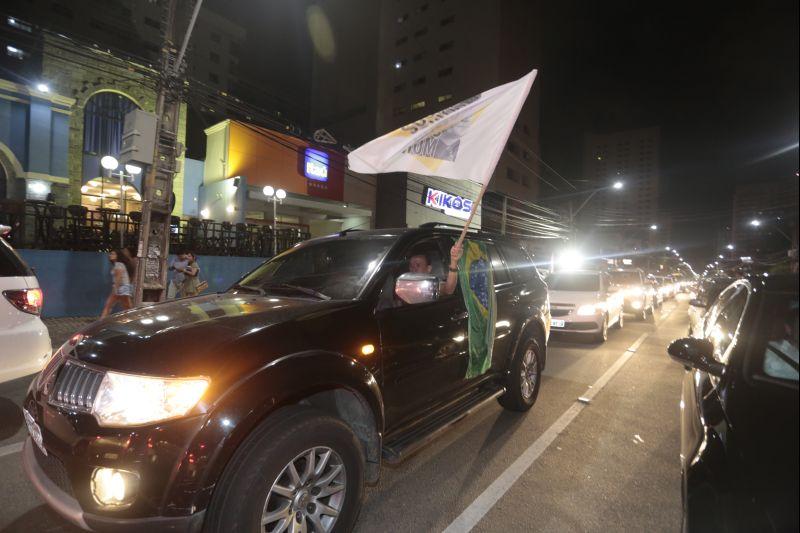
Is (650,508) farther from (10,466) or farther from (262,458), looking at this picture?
(10,466)

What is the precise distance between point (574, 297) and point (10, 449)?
8.90m

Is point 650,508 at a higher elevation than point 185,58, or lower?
lower

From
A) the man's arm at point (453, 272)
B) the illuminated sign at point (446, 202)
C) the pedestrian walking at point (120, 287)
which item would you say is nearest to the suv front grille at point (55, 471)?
the man's arm at point (453, 272)

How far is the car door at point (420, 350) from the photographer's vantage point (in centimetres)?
271

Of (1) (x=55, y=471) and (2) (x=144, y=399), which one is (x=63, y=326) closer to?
(1) (x=55, y=471)

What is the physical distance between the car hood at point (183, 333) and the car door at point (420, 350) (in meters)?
0.44

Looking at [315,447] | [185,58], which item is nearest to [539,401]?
[315,447]

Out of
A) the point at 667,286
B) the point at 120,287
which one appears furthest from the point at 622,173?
the point at 120,287

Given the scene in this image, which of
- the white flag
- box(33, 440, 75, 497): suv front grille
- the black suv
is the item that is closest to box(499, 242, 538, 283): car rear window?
the white flag

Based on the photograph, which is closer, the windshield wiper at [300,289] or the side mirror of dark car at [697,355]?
the side mirror of dark car at [697,355]

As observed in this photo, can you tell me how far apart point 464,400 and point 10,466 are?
357 centimetres

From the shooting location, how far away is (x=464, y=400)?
352 cm

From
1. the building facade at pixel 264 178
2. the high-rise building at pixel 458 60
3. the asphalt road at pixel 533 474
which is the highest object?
the high-rise building at pixel 458 60

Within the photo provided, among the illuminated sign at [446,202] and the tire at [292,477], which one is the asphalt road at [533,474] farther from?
the illuminated sign at [446,202]
